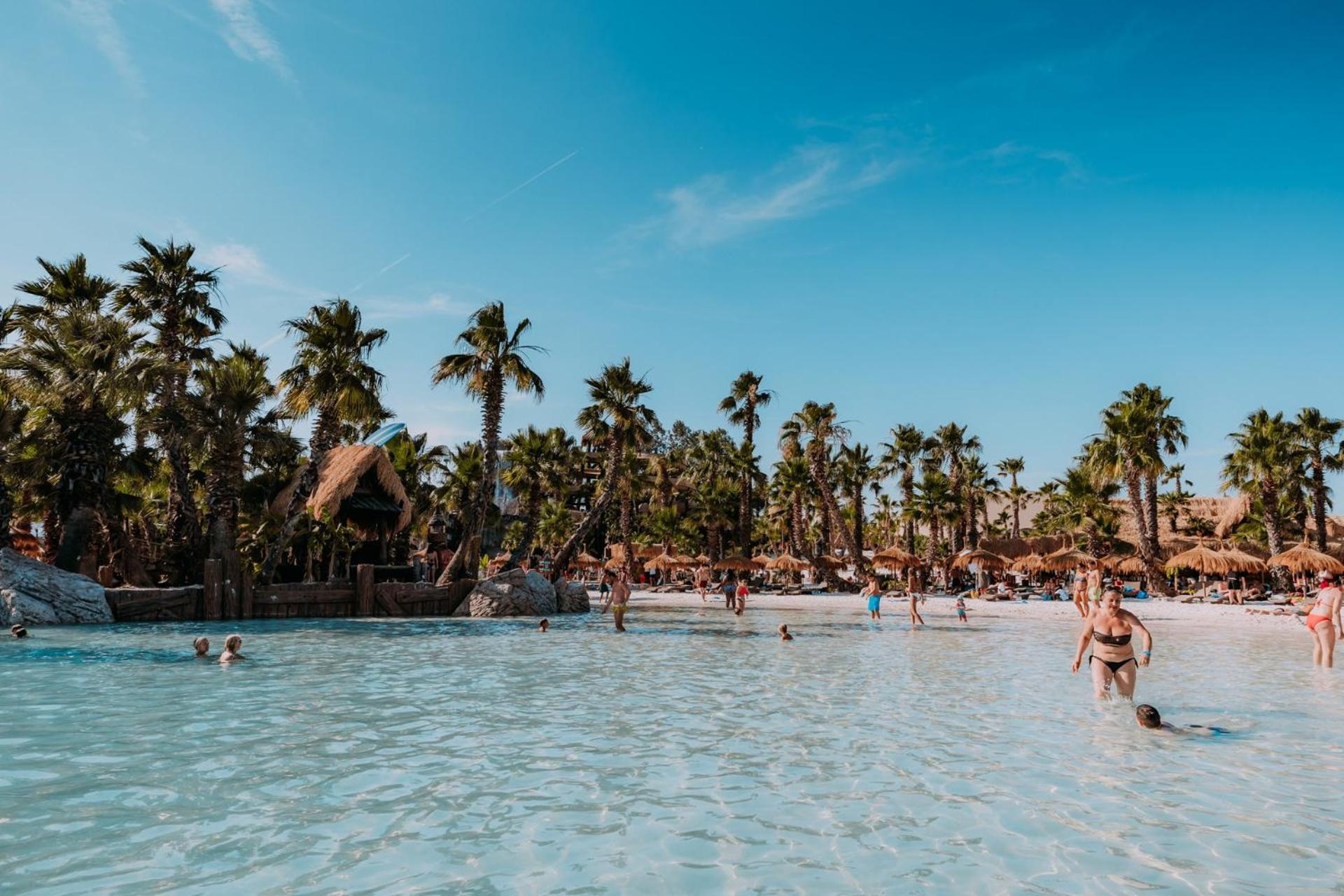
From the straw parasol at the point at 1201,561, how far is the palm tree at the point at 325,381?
115 ft

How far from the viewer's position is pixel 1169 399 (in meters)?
39.5

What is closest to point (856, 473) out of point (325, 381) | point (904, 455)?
point (904, 455)

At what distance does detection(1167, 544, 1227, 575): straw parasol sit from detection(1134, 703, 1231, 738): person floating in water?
106 feet

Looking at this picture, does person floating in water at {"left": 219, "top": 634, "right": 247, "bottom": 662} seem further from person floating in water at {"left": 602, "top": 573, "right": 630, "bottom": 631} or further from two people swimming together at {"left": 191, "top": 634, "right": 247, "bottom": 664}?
person floating in water at {"left": 602, "top": 573, "right": 630, "bottom": 631}

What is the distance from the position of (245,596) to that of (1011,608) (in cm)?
2870

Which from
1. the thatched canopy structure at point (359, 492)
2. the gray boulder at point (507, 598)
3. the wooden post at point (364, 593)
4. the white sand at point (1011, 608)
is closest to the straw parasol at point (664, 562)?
the white sand at point (1011, 608)

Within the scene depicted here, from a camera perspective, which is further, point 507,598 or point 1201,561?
point 1201,561

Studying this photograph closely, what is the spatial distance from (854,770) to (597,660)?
8594 mm

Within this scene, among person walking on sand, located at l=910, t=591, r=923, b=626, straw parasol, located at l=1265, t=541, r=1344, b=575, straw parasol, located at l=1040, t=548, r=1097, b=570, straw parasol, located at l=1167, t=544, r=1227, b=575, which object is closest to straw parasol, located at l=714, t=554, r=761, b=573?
straw parasol, located at l=1040, t=548, r=1097, b=570

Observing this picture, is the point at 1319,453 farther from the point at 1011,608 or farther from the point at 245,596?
the point at 245,596

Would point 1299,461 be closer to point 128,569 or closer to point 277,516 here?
point 277,516

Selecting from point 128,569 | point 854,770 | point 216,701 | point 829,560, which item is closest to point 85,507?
point 128,569

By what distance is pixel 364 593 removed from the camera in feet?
82.1

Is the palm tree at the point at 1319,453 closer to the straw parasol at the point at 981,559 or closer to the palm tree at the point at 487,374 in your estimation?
the straw parasol at the point at 981,559
